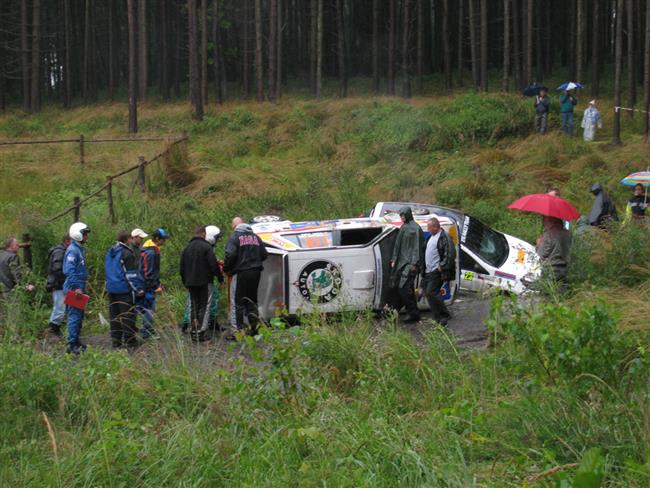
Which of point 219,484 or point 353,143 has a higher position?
point 353,143

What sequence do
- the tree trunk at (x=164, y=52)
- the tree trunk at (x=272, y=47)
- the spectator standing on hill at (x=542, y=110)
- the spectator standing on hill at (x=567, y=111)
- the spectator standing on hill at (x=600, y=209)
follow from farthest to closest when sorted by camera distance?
1. the tree trunk at (x=164, y=52)
2. the tree trunk at (x=272, y=47)
3. the spectator standing on hill at (x=542, y=110)
4. the spectator standing on hill at (x=567, y=111)
5. the spectator standing on hill at (x=600, y=209)

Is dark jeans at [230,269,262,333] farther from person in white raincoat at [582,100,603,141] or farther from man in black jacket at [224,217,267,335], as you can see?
person in white raincoat at [582,100,603,141]

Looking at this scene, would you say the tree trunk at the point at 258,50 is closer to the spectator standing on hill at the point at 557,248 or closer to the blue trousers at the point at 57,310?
the blue trousers at the point at 57,310

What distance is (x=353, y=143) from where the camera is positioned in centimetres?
2781

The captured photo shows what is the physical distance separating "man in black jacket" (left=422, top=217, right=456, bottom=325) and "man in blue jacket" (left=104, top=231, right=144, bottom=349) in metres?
4.00

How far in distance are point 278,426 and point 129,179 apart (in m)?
15.6

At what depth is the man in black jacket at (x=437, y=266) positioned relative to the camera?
41.2 ft

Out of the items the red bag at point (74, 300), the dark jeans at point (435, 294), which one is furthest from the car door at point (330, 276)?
the red bag at point (74, 300)

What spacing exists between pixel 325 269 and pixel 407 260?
1150 millimetres

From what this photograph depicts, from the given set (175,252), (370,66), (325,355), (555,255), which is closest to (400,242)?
(555,255)

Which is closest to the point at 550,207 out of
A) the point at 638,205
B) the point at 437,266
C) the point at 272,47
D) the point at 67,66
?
the point at 437,266

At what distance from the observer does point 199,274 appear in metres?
12.3

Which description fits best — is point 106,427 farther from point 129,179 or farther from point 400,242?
point 129,179

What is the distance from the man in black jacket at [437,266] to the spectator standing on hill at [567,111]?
15.8 meters
